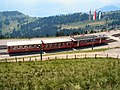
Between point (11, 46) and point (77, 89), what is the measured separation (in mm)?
61604

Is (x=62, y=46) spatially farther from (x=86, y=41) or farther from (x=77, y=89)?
(x=77, y=89)

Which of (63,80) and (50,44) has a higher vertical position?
(63,80)

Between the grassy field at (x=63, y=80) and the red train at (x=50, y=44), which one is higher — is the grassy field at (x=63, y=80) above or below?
above

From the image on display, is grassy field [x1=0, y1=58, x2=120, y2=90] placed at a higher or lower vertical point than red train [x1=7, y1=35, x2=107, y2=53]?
higher

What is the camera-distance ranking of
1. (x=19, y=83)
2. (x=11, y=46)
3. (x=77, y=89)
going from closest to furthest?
(x=77, y=89) < (x=19, y=83) < (x=11, y=46)

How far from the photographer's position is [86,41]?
90250 millimetres

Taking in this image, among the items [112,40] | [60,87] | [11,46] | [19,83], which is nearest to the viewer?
[60,87]

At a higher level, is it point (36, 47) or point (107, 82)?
point (107, 82)

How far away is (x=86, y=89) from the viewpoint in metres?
20.0

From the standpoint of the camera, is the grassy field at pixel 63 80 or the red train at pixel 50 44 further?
the red train at pixel 50 44

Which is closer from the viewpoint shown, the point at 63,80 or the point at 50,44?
the point at 63,80

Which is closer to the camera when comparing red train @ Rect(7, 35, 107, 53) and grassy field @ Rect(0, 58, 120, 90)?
grassy field @ Rect(0, 58, 120, 90)

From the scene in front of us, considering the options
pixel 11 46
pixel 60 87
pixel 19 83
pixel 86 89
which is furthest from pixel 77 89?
pixel 11 46

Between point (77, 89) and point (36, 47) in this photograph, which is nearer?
point (77, 89)
